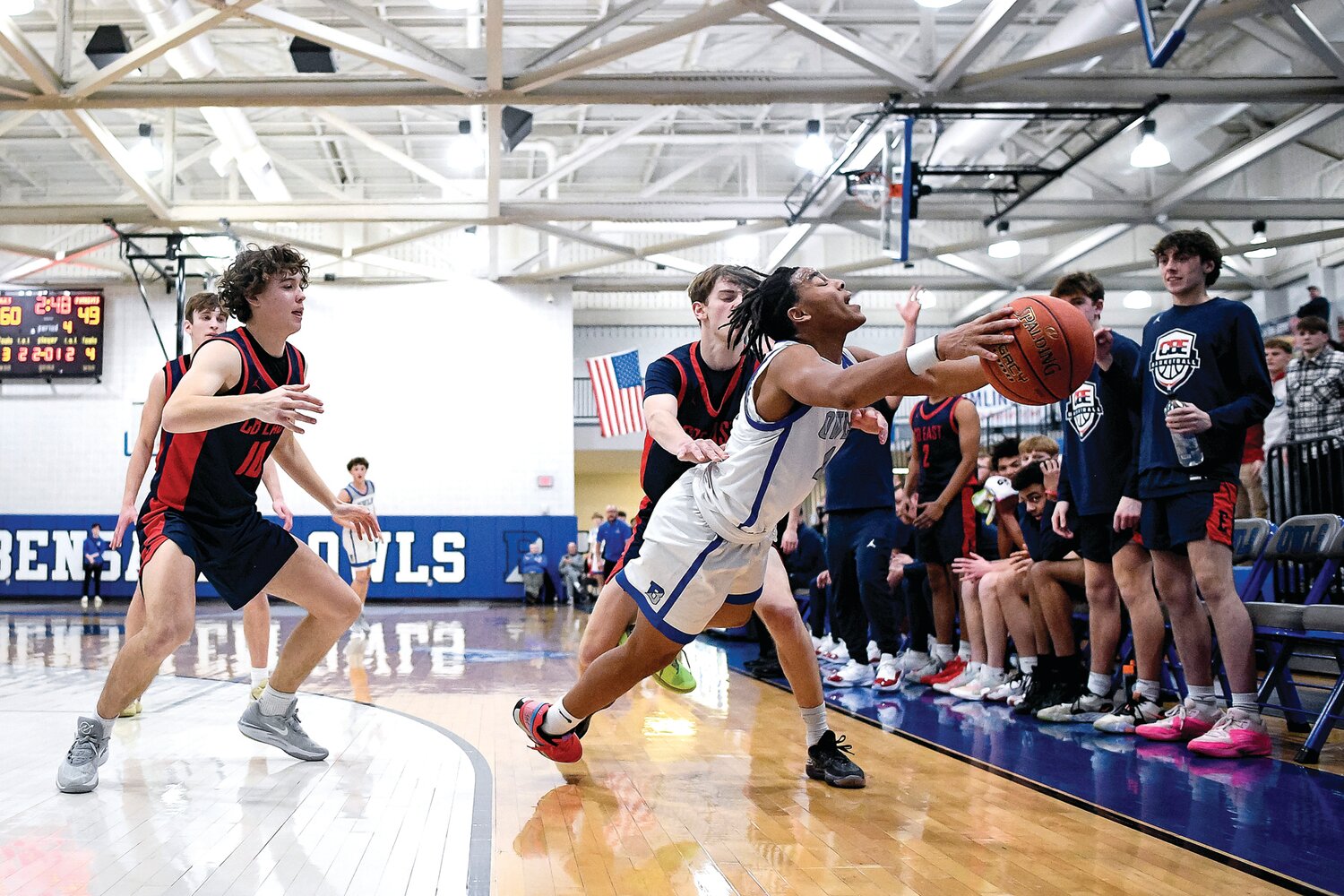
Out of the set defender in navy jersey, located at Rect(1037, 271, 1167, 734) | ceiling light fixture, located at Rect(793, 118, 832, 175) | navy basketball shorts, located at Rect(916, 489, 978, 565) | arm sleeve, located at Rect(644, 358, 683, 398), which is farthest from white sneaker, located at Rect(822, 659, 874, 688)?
ceiling light fixture, located at Rect(793, 118, 832, 175)

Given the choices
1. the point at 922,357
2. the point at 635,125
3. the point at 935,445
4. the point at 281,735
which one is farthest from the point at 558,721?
the point at 635,125

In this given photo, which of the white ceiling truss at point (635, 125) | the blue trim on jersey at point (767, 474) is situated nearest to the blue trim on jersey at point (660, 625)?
the blue trim on jersey at point (767, 474)

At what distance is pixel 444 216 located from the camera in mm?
15352

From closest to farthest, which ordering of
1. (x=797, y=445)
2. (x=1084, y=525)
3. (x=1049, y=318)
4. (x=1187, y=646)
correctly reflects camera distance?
(x=1049, y=318), (x=797, y=445), (x=1187, y=646), (x=1084, y=525)

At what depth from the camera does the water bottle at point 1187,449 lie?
4.22 metres

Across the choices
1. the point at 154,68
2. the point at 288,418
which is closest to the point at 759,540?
the point at 288,418

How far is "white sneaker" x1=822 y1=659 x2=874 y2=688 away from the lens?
20.6ft

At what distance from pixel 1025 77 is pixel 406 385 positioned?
12.3 metres

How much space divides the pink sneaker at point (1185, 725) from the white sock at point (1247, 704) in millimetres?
226

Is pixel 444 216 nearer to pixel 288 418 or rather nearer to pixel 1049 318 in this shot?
pixel 288 418

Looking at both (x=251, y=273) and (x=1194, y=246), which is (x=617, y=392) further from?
(x=251, y=273)

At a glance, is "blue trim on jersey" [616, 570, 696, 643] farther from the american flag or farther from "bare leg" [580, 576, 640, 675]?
the american flag

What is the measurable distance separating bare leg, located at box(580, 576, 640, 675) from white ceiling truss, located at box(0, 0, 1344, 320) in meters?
6.62

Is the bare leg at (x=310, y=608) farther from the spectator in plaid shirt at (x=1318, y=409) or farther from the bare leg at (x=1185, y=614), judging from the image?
the spectator in plaid shirt at (x=1318, y=409)
